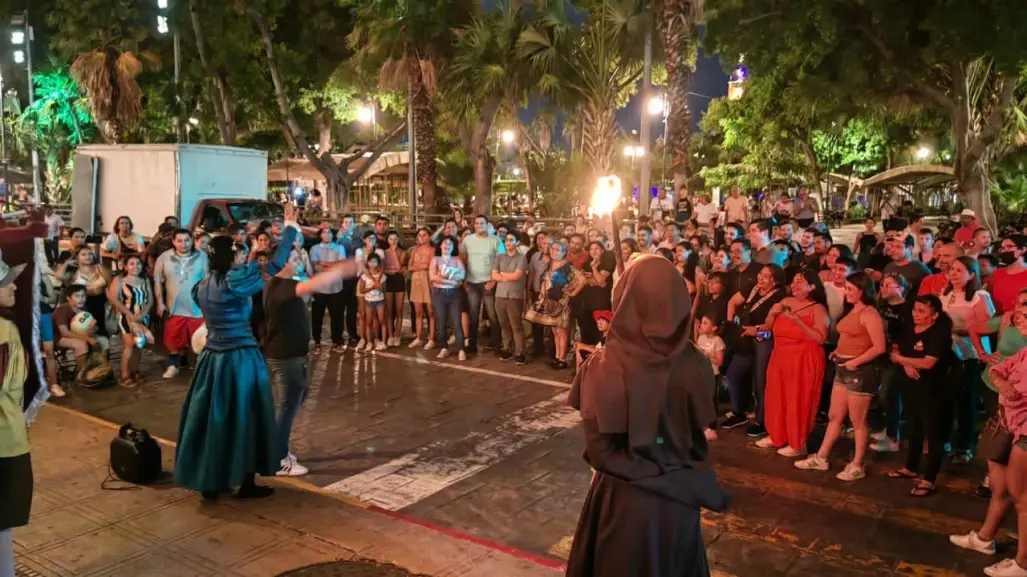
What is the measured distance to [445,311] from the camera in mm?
11188

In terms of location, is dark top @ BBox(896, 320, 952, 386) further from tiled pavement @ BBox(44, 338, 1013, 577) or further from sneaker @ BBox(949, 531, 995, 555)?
sneaker @ BBox(949, 531, 995, 555)

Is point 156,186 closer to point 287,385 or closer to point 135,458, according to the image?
point 135,458

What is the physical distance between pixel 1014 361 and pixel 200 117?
2955 cm

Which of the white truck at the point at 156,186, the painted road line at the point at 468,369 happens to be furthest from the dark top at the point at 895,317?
the white truck at the point at 156,186

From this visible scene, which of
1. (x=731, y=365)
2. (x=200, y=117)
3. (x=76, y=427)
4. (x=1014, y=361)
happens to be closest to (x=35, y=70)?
(x=200, y=117)

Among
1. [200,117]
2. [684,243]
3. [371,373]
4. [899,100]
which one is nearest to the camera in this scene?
[684,243]

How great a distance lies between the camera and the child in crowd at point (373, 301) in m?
11.3

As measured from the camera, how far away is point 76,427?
7.43 m

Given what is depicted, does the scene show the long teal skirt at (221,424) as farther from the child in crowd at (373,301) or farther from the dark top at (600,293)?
the child in crowd at (373,301)

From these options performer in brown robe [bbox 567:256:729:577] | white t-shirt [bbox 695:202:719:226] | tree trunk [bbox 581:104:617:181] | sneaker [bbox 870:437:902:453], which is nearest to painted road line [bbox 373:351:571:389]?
sneaker [bbox 870:437:902:453]

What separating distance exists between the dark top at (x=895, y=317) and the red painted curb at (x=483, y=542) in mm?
3623

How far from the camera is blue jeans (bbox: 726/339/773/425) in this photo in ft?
24.6

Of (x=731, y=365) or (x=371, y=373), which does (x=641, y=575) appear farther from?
(x=371, y=373)

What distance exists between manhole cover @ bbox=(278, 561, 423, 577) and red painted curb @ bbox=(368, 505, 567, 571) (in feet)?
1.99
